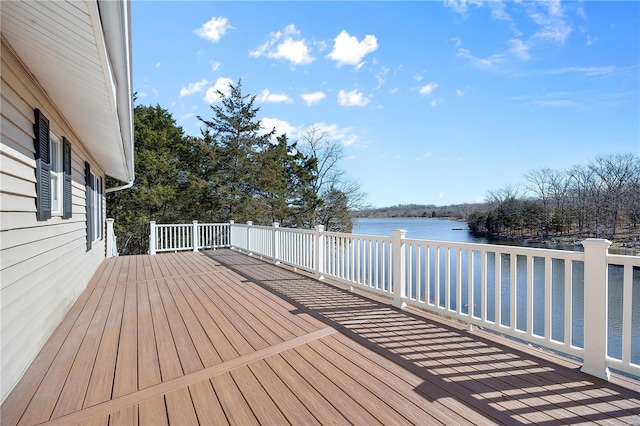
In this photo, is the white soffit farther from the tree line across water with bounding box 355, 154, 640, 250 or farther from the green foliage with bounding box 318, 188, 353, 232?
the green foliage with bounding box 318, 188, 353, 232

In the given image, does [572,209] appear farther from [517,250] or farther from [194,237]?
[194,237]

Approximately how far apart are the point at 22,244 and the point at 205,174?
14.1 metres

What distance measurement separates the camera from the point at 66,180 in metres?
3.80

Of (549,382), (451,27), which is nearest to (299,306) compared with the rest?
(549,382)

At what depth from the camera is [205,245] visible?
10.1 metres

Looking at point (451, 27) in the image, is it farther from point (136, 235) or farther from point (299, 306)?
point (136, 235)

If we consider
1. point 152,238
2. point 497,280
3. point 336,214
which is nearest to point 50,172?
point 497,280

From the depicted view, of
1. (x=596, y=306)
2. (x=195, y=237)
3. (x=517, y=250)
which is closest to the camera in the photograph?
(x=596, y=306)

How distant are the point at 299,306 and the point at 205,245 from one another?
288 inches

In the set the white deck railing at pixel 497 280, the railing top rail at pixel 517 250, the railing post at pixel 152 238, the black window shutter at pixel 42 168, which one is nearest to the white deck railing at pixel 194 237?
the railing post at pixel 152 238

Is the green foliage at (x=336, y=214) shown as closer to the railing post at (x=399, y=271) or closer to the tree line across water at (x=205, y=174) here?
the tree line across water at (x=205, y=174)

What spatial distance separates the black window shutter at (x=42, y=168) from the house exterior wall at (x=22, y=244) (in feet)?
0.20

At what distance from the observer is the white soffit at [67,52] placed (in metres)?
1.64

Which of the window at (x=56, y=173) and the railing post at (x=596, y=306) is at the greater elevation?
the window at (x=56, y=173)
